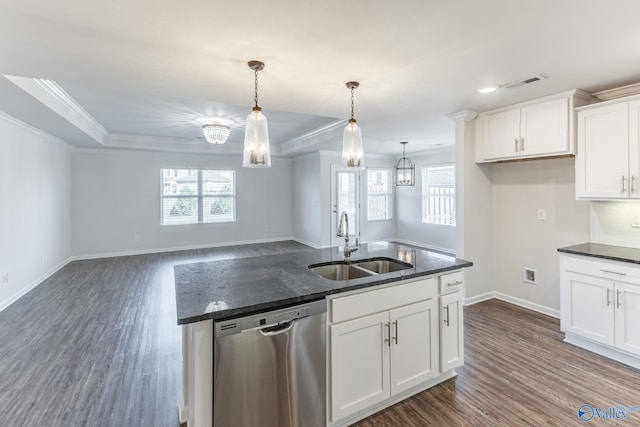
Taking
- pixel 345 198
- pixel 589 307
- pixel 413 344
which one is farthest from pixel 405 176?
pixel 413 344

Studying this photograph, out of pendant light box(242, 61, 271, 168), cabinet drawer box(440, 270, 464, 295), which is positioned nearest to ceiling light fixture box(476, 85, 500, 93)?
cabinet drawer box(440, 270, 464, 295)

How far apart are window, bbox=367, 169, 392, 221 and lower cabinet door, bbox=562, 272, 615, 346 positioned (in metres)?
5.33

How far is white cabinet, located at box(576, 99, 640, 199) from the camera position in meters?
2.62

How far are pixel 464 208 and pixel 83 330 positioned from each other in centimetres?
445

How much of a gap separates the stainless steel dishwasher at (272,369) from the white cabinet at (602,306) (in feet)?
8.28

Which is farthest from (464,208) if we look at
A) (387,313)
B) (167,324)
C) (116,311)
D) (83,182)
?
(83,182)

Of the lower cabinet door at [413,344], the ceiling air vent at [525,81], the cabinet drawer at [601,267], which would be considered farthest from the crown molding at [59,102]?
the cabinet drawer at [601,267]

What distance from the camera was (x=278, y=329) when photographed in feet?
5.11

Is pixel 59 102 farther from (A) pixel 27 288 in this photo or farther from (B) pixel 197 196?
(B) pixel 197 196

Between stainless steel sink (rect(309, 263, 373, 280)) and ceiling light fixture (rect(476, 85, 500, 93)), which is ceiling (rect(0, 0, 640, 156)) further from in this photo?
stainless steel sink (rect(309, 263, 373, 280))

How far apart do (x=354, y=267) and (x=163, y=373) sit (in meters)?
1.75

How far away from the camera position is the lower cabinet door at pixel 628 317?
2.40m

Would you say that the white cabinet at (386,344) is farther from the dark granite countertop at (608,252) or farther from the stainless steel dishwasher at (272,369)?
the dark granite countertop at (608,252)

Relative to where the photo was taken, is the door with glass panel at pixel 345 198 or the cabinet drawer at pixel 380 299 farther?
the door with glass panel at pixel 345 198
